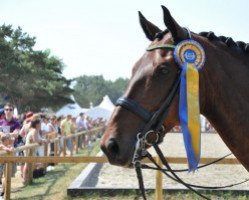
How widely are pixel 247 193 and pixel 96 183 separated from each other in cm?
392

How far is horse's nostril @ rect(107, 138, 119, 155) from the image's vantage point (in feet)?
9.05

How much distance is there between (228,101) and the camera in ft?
10.2

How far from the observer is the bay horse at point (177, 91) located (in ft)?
9.30

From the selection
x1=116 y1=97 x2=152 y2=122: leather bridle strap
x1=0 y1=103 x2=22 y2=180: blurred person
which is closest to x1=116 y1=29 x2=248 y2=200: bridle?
x1=116 y1=97 x2=152 y2=122: leather bridle strap

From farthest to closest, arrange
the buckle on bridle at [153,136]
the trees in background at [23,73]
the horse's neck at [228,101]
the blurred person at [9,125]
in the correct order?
the trees in background at [23,73] → the blurred person at [9,125] → the horse's neck at [228,101] → the buckle on bridle at [153,136]

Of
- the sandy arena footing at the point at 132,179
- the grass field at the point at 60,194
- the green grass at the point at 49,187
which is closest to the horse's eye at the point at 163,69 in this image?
the grass field at the point at 60,194

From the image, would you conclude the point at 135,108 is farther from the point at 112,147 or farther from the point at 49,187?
the point at 49,187

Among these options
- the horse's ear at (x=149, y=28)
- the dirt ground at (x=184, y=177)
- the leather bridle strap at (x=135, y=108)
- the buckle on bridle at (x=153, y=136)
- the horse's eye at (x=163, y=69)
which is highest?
the horse's ear at (x=149, y=28)

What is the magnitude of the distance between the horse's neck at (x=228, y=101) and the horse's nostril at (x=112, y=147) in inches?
26.8

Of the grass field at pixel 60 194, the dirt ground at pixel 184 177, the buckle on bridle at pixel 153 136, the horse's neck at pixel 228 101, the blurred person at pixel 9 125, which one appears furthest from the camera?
the dirt ground at pixel 184 177

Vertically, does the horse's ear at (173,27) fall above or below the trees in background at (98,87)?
below

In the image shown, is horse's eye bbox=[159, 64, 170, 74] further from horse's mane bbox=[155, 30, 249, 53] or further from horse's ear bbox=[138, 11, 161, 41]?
horse's mane bbox=[155, 30, 249, 53]

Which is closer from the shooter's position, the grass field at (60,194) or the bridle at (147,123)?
the bridle at (147,123)

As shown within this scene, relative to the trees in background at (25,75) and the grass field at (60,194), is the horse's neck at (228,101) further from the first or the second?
the trees in background at (25,75)
